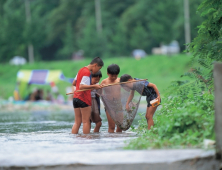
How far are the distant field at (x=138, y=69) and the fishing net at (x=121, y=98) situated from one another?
25.0 metres

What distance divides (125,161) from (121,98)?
4104 millimetres

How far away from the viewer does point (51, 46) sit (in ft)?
248

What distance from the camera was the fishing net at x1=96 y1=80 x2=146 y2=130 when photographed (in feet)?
31.5

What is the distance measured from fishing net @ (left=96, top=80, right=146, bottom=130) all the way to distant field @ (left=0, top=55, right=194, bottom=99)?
25.0 m

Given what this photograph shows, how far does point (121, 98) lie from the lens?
9742 mm

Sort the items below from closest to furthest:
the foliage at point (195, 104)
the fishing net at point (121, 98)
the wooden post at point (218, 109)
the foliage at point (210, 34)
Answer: the wooden post at point (218, 109), the foliage at point (195, 104), the foliage at point (210, 34), the fishing net at point (121, 98)

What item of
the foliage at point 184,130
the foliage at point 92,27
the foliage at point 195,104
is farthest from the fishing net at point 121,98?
the foliage at point 92,27

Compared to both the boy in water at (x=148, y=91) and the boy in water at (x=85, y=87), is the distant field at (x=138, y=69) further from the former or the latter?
the boy in water at (x=85, y=87)

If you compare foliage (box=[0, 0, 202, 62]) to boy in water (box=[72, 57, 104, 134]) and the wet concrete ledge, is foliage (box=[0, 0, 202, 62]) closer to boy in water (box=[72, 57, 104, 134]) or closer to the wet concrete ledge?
boy in water (box=[72, 57, 104, 134])

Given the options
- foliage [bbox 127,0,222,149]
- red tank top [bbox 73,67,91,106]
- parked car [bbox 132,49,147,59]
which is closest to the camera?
foliage [bbox 127,0,222,149]

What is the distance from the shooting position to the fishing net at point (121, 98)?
9.61m

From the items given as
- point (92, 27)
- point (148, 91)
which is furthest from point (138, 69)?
point (148, 91)

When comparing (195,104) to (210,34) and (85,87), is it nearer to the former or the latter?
(210,34)

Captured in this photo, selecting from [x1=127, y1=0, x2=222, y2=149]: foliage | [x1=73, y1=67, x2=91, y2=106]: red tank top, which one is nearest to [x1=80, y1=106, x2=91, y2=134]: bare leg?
[x1=73, y1=67, x2=91, y2=106]: red tank top
